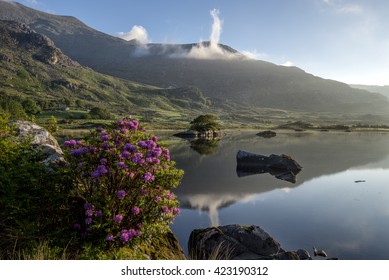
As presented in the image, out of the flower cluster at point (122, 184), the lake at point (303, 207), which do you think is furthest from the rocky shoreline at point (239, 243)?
the flower cluster at point (122, 184)

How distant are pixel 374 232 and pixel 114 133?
16.2 m

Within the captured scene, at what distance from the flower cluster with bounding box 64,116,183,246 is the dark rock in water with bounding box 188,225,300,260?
5.14 metres

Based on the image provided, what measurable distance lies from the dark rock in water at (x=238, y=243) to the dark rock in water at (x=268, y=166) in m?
22.0

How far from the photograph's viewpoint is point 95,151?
32.8ft

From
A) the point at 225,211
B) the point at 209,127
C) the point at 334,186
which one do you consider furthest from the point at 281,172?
the point at 209,127

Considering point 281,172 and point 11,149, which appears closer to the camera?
point 11,149

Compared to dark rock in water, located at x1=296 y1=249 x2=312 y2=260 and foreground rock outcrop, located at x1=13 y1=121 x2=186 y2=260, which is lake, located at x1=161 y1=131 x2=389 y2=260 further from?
foreground rock outcrop, located at x1=13 y1=121 x2=186 y2=260

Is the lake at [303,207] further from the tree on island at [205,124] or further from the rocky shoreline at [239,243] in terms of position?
the tree on island at [205,124]

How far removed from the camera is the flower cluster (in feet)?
30.8

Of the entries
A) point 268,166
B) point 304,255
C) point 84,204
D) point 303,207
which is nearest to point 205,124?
point 268,166

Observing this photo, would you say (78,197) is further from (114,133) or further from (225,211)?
(225,211)

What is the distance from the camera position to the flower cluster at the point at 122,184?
9.39m

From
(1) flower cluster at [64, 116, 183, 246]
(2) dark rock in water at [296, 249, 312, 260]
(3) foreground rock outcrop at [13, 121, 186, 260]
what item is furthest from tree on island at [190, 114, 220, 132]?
(1) flower cluster at [64, 116, 183, 246]
